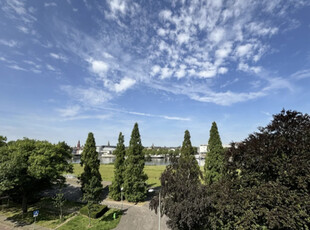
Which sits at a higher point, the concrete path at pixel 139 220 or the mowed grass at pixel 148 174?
the mowed grass at pixel 148 174

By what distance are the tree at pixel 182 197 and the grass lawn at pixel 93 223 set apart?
7.42m

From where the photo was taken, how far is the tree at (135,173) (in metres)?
26.7

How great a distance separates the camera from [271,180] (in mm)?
12172

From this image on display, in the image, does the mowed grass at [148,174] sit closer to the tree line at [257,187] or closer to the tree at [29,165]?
the tree at [29,165]

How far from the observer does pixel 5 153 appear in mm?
21141

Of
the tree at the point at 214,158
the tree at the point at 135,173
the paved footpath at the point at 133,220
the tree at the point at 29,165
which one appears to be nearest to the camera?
the tree at the point at 29,165

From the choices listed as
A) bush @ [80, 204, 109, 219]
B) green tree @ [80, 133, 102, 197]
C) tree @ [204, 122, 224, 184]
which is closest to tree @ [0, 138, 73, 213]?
green tree @ [80, 133, 102, 197]

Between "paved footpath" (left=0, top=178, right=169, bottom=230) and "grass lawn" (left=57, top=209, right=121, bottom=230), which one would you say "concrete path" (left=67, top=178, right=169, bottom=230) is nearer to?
"paved footpath" (left=0, top=178, right=169, bottom=230)

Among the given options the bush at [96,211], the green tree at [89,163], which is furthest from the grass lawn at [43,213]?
the green tree at [89,163]

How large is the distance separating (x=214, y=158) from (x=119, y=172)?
16322 mm

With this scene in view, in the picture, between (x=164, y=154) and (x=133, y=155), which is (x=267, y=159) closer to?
(x=133, y=155)

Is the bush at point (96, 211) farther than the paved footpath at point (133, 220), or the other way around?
the bush at point (96, 211)

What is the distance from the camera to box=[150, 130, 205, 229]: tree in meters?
12.9

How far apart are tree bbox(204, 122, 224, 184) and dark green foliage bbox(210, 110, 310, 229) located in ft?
47.1
